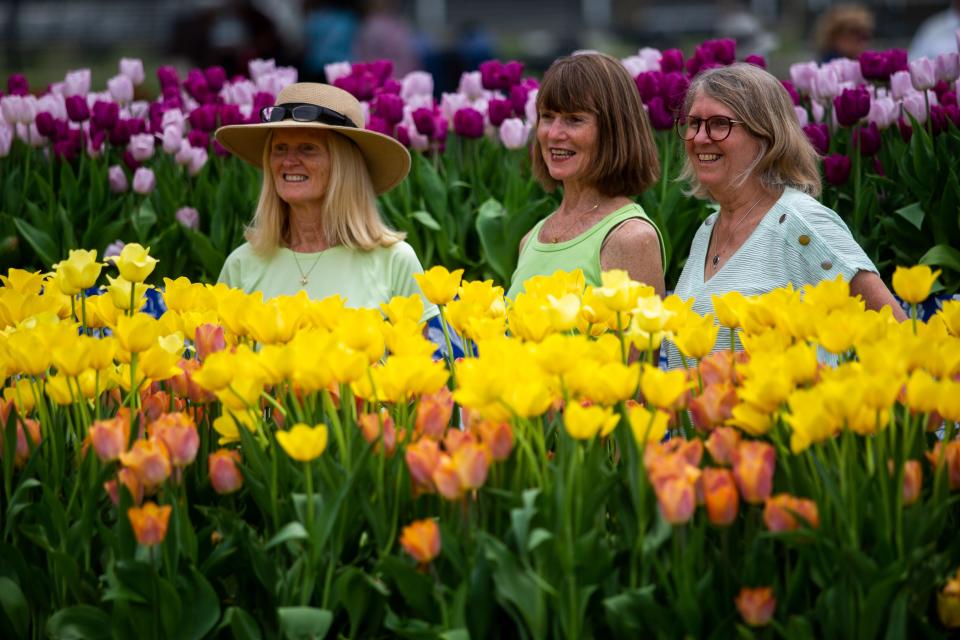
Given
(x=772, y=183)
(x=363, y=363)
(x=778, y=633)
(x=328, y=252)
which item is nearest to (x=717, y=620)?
(x=778, y=633)

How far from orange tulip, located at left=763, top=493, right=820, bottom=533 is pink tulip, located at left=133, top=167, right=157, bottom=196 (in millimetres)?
3699

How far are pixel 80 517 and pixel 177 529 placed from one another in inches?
9.3

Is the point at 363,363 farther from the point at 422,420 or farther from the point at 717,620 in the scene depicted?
the point at 717,620

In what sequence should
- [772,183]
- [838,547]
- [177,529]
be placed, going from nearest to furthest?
[838,547], [177,529], [772,183]

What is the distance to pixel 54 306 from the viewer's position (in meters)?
2.69

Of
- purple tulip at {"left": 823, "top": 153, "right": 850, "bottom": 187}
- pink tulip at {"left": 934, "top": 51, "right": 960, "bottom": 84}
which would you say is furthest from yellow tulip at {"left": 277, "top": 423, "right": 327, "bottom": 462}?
pink tulip at {"left": 934, "top": 51, "right": 960, "bottom": 84}

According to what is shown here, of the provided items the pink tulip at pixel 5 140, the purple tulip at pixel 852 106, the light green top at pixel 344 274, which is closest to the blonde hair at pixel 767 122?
the purple tulip at pixel 852 106

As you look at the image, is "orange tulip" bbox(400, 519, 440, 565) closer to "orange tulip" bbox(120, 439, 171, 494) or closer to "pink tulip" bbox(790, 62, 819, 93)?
"orange tulip" bbox(120, 439, 171, 494)

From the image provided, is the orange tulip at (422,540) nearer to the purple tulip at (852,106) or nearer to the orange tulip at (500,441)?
the orange tulip at (500,441)

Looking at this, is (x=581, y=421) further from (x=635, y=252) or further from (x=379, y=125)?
(x=379, y=125)

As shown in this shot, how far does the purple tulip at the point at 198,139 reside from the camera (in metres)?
5.23

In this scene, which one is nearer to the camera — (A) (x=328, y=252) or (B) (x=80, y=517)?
(B) (x=80, y=517)

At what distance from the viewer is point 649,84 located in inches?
192

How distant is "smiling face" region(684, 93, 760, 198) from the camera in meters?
3.62
